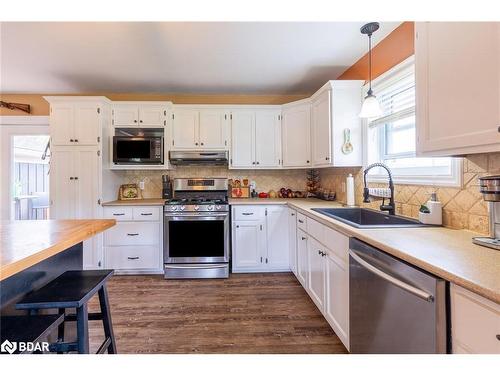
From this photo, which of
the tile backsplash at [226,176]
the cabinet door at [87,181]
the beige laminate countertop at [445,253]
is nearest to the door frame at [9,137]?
the cabinet door at [87,181]

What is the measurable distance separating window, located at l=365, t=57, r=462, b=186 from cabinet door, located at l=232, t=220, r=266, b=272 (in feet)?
4.75

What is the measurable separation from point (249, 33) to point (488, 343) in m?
2.45

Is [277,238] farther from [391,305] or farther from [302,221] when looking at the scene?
[391,305]

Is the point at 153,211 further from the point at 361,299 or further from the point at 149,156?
the point at 361,299

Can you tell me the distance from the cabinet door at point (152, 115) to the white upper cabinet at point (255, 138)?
94 centimetres

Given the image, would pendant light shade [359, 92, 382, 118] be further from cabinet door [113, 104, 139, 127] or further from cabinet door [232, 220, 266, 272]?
cabinet door [113, 104, 139, 127]

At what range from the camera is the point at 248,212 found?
321 cm

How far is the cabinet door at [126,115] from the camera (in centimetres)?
340

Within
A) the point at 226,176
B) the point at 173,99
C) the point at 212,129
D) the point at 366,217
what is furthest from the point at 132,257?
the point at 366,217

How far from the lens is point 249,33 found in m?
2.25

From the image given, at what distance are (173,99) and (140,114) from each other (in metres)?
0.59

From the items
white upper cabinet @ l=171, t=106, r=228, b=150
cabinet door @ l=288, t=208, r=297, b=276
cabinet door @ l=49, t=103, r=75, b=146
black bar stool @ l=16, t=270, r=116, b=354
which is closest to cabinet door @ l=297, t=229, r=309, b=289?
cabinet door @ l=288, t=208, r=297, b=276

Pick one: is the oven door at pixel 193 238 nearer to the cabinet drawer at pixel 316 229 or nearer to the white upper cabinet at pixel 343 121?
the cabinet drawer at pixel 316 229
